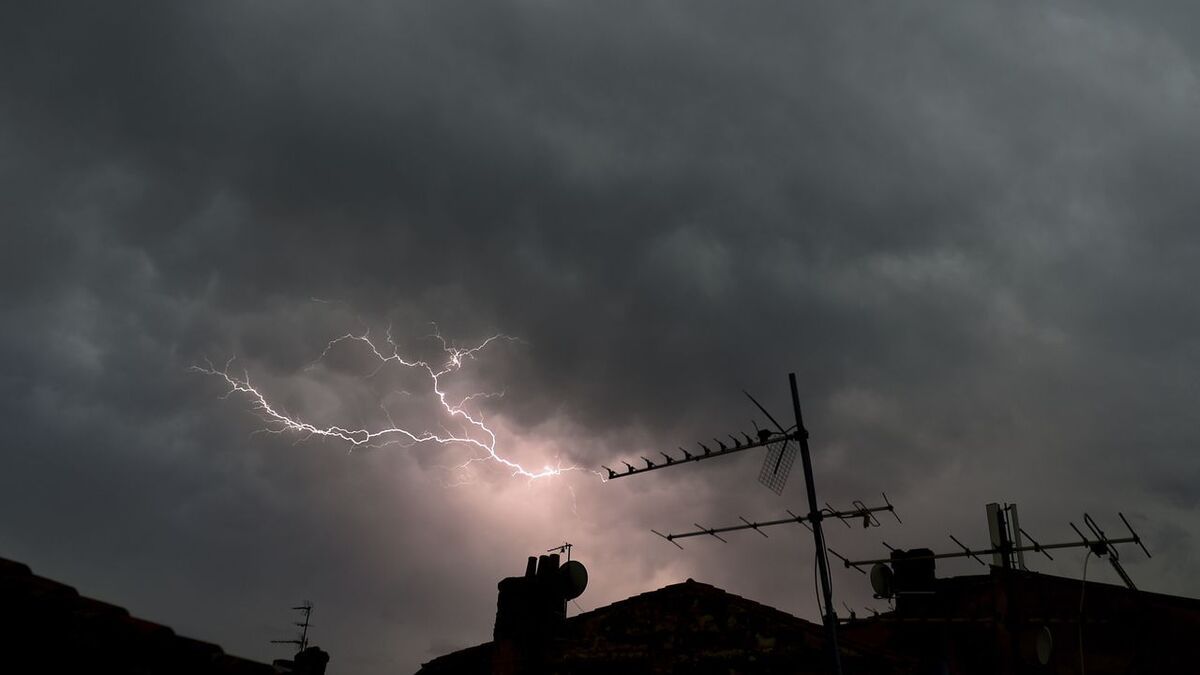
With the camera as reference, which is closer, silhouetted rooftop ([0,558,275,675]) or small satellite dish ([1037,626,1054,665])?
silhouetted rooftop ([0,558,275,675])

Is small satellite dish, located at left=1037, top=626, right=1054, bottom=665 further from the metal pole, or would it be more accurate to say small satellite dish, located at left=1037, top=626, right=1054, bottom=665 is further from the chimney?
the chimney

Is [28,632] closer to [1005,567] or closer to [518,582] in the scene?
[518,582]

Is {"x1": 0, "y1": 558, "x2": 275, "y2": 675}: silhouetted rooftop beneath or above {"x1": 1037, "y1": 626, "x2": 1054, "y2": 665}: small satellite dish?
beneath

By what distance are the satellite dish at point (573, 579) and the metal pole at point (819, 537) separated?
5.32 meters

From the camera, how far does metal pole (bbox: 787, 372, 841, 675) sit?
868cm

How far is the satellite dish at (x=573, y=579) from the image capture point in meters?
13.5

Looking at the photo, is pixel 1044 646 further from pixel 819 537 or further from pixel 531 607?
pixel 531 607

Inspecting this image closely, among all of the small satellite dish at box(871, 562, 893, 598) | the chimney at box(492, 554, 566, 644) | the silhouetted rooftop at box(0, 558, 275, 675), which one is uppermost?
the small satellite dish at box(871, 562, 893, 598)

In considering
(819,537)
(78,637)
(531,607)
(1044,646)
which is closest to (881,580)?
(1044,646)

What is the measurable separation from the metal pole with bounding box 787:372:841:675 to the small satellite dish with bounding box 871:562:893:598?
5348mm

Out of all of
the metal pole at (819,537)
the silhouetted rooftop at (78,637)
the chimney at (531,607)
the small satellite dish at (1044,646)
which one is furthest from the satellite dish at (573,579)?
the silhouetted rooftop at (78,637)

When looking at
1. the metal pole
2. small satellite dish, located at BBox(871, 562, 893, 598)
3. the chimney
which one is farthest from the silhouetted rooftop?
small satellite dish, located at BBox(871, 562, 893, 598)

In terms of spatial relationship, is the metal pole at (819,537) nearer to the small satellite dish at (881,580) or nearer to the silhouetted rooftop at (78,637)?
the small satellite dish at (881,580)

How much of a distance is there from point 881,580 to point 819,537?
5.78 metres
